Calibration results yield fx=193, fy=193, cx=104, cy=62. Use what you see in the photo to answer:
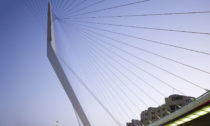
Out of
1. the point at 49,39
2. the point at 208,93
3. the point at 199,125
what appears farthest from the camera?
the point at 49,39

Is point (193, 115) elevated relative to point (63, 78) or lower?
lower

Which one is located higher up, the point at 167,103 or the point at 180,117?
the point at 167,103

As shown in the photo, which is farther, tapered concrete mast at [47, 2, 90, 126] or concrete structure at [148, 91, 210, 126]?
tapered concrete mast at [47, 2, 90, 126]

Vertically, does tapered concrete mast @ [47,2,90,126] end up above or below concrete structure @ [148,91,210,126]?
above

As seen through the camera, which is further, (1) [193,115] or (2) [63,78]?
(2) [63,78]

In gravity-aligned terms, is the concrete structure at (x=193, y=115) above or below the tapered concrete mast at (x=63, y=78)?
below

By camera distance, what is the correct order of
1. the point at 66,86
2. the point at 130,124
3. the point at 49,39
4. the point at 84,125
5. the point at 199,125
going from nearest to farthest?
the point at 199,125 < the point at 84,125 < the point at 66,86 < the point at 49,39 < the point at 130,124

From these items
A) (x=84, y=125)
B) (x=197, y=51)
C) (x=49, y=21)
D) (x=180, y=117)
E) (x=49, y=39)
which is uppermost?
(x=49, y=21)

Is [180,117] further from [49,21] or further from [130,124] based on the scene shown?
[130,124]

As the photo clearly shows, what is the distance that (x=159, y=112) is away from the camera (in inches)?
1969

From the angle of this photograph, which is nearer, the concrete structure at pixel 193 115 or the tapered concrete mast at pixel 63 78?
the concrete structure at pixel 193 115

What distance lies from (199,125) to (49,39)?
13.6 metres

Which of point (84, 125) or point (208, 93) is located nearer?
point (208, 93)

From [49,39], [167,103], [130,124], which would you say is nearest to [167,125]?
[49,39]
